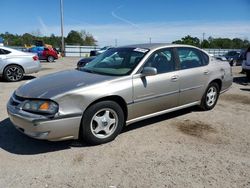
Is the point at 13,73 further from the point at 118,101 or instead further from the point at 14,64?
the point at 118,101

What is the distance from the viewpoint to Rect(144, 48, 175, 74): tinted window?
5218 millimetres

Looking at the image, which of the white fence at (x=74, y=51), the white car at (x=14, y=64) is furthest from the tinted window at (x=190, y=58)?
the white fence at (x=74, y=51)

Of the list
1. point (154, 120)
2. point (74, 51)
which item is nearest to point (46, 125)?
point (154, 120)

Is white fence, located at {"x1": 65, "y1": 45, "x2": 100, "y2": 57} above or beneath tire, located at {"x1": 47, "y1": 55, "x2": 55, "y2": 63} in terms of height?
above

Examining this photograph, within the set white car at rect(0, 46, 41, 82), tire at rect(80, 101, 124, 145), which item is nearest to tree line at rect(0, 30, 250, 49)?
white car at rect(0, 46, 41, 82)

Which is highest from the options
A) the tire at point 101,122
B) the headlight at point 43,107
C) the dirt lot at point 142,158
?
the headlight at point 43,107

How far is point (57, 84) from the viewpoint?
4512mm

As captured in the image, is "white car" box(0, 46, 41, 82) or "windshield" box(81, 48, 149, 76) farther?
"white car" box(0, 46, 41, 82)

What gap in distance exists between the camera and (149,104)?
5039 millimetres

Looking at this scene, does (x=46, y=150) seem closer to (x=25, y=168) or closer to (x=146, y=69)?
(x=25, y=168)

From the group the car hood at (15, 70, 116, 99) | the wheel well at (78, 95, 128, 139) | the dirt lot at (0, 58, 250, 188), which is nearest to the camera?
the dirt lot at (0, 58, 250, 188)

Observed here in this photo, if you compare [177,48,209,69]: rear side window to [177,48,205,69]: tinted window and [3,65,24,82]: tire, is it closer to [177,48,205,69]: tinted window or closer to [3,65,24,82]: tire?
[177,48,205,69]: tinted window

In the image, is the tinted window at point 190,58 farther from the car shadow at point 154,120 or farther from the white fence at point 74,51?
the white fence at point 74,51

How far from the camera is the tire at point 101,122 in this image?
4.32 meters
